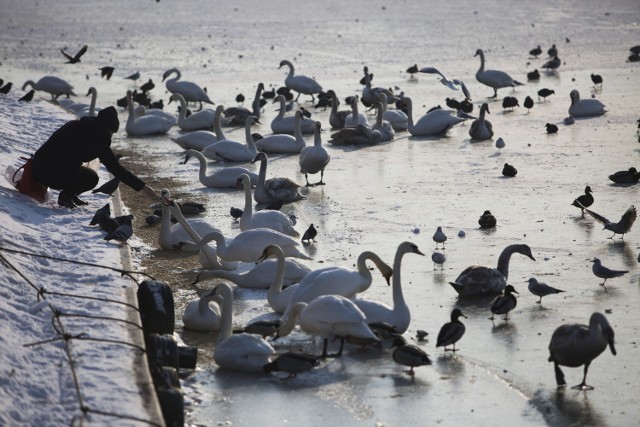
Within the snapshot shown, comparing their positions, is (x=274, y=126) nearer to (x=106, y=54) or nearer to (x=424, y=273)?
(x=424, y=273)

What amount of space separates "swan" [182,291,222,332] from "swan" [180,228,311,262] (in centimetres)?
148

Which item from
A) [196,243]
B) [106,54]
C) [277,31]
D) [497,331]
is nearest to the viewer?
[497,331]

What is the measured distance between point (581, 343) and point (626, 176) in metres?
7.21

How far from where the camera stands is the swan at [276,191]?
1429 centimetres

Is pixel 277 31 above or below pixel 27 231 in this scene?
above

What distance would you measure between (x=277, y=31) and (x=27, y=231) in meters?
25.8

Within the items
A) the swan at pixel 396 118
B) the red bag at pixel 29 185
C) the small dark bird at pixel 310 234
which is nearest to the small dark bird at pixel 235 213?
the small dark bird at pixel 310 234

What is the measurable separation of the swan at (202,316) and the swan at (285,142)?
347 inches

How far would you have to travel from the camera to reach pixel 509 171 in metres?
15.6

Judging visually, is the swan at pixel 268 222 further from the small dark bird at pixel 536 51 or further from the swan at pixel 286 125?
the small dark bird at pixel 536 51

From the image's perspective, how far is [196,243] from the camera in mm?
11883

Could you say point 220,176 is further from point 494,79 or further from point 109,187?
point 494,79

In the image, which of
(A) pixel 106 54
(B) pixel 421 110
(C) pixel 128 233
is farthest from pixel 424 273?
(A) pixel 106 54

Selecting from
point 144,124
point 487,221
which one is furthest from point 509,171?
point 144,124
